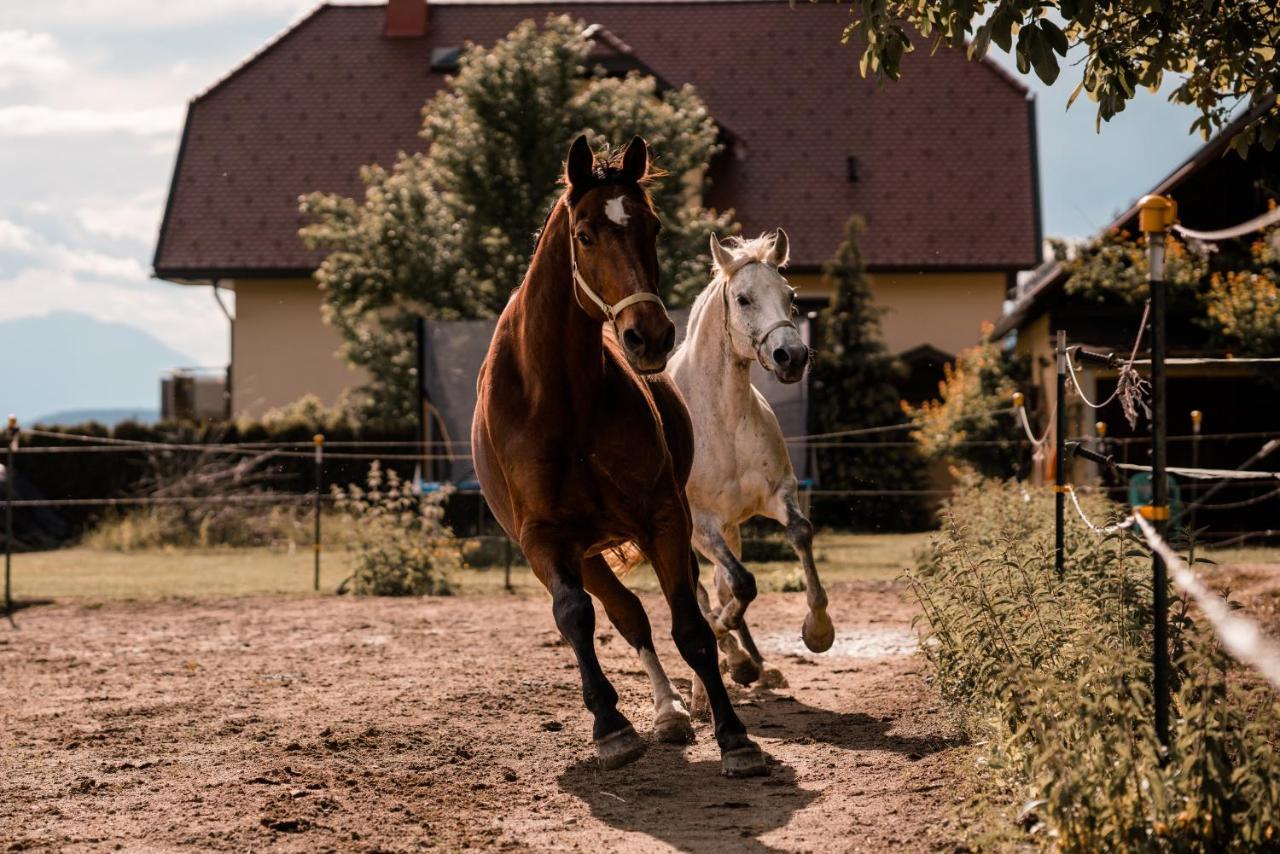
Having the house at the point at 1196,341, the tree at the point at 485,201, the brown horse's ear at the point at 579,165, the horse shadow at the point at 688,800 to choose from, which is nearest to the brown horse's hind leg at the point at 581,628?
the horse shadow at the point at 688,800

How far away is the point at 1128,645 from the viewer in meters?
4.80

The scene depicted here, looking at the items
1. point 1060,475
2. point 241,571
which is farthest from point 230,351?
point 1060,475

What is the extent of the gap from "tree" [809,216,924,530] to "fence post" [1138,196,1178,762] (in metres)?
19.0

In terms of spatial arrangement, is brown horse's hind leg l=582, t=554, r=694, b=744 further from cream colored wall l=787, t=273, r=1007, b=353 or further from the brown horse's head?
cream colored wall l=787, t=273, r=1007, b=353

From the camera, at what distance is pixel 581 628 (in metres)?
5.51

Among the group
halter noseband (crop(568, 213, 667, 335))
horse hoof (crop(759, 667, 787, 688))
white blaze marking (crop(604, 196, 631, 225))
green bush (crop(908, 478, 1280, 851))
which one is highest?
white blaze marking (crop(604, 196, 631, 225))

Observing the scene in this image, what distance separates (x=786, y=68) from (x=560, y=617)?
2764 cm

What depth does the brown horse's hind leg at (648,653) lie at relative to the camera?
5793mm

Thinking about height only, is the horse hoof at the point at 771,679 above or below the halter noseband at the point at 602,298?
below

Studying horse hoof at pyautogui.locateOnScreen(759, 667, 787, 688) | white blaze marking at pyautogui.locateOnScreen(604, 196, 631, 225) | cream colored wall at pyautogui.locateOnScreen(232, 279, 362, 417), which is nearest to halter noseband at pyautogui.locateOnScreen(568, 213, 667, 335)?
white blaze marking at pyautogui.locateOnScreen(604, 196, 631, 225)

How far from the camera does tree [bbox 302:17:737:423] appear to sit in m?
22.0

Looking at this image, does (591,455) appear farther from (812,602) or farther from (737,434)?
(737,434)

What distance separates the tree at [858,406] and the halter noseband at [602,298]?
1784 cm

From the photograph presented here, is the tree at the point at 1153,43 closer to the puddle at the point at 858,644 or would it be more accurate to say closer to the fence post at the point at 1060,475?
the fence post at the point at 1060,475
